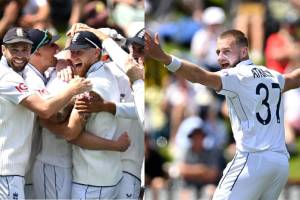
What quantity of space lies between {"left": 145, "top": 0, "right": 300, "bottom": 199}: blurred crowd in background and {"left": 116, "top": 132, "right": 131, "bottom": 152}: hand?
3.03 meters

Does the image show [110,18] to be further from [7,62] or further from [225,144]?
[225,144]

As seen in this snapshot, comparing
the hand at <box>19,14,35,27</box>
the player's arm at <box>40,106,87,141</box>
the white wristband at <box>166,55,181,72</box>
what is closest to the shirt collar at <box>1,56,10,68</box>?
the player's arm at <box>40,106,87,141</box>

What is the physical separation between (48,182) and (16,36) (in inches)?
43.1

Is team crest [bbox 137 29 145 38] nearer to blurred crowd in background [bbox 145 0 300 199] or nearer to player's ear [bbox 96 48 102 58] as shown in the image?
player's ear [bbox 96 48 102 58]

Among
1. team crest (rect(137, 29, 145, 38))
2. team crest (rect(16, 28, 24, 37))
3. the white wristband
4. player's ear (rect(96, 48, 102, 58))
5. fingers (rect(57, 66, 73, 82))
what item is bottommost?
fingers (rect(57, 66, 73, 82))

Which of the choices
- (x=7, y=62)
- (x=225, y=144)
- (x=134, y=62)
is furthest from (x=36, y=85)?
(x=225, y=144)

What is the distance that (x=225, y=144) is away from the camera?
11227 millimetres

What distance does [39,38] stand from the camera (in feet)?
23.6

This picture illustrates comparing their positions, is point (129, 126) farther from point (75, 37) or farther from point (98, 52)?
point (75, 37)

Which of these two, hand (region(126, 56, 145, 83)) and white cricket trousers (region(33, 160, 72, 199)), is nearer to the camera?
white cricket trousers (region(33, 160, 72, 199))

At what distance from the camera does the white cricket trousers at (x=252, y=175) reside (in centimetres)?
685

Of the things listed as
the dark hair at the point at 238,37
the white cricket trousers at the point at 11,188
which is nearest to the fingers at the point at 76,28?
the dark hair at the point at 238,37

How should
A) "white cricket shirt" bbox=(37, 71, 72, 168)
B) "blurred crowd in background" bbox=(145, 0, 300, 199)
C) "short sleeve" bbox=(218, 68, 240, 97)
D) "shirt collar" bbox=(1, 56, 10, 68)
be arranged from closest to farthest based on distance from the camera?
"short sleeve" bbox=(218, 68, 240, 97)
"shirt collar" bbox=(1, 56, 10, 68)
"white cricket shirt" bbox=(37, 71, 72, 168)
"blurred crowd in background" bbox=(145, 0, 300, 199)

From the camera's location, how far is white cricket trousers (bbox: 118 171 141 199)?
7.31m
